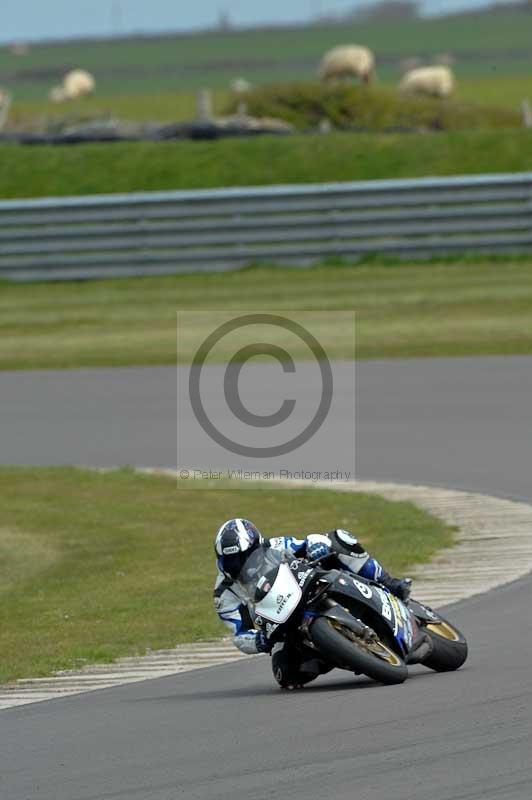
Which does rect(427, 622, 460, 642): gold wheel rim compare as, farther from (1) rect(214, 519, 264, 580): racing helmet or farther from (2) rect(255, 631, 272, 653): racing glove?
(1) rect(214, 519, 264, 580): racing helmet

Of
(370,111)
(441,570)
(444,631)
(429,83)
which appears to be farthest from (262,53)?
(444,631)

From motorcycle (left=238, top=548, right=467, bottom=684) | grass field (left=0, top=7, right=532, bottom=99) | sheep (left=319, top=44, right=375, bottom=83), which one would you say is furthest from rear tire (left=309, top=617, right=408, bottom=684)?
grass field (left=0, top=7, right=532, bottom=99)

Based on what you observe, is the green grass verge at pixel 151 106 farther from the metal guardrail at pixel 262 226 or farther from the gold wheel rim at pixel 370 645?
the gold wheel rim at pixel 370 645

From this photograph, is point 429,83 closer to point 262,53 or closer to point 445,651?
point 445,651

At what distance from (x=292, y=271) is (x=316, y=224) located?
87cm

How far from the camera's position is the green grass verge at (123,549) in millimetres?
9594

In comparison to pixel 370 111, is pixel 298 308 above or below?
below

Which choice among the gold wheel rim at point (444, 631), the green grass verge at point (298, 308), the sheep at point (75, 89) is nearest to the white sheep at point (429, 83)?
the green grass verge at point (298, 308)

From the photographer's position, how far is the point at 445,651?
7.68 metres

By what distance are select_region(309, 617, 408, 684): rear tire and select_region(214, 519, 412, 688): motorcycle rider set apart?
0.37 meters

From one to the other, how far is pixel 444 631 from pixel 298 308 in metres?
15.3

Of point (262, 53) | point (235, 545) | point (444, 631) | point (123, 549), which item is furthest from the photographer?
point (262, 53)

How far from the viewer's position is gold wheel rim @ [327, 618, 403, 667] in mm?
7195

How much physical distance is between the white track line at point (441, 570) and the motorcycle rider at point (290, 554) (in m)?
1.15
